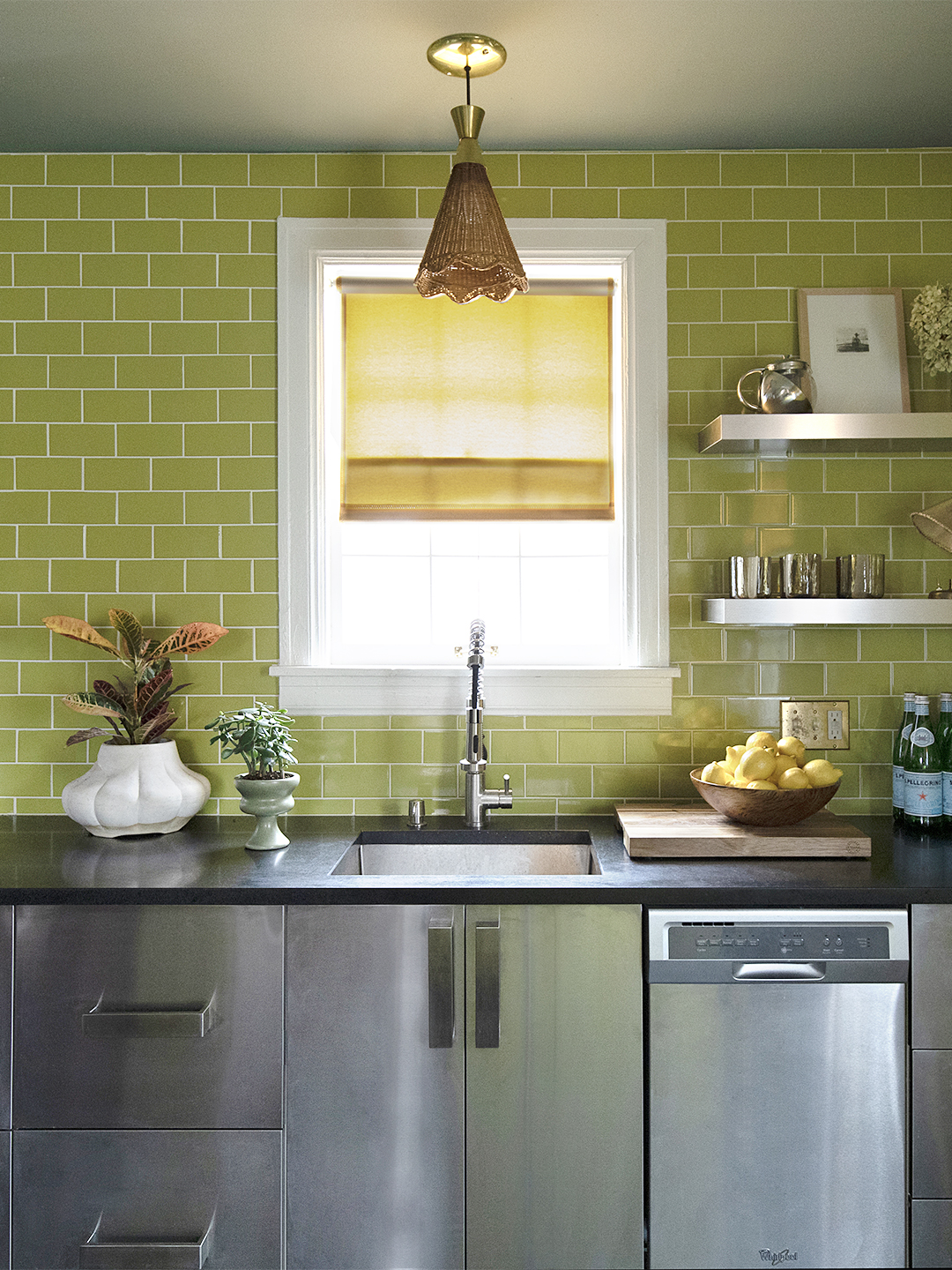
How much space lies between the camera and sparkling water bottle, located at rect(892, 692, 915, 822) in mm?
2336

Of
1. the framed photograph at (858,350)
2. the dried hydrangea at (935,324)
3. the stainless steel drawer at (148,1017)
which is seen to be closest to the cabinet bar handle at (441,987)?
the stainless steel drawer at (148,1017)

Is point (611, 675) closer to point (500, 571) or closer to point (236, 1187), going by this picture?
point (500, 571)

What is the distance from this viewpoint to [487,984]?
1844mm

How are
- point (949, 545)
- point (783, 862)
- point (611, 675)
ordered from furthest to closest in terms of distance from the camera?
1. point (611, 675)
2. point (949, 545)
3. point (783, 862)

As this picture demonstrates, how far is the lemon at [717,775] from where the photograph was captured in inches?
85.2

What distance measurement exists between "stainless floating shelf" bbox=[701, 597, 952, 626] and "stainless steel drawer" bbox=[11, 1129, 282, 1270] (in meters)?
1.48

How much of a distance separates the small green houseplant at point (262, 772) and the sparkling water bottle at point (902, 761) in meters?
1.45

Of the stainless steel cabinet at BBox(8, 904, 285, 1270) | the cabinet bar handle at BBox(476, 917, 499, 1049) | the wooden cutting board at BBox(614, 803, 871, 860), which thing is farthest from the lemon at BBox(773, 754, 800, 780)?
the stainless steel cabinet at BBox(8, 904, 285, 1270)

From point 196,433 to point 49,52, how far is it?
2.81 ft

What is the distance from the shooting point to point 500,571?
2.57m

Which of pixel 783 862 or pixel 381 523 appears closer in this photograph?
pixel 783 862

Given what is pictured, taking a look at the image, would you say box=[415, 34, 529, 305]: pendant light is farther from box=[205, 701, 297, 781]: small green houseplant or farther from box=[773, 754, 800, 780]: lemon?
box=[773, 754, 800, 780]: lemon

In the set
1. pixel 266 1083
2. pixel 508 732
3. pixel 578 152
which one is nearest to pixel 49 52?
pixel 578 152

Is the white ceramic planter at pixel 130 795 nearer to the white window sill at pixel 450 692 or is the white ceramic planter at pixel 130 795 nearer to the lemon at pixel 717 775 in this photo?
the white window sill at pixel 450 692
